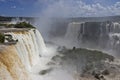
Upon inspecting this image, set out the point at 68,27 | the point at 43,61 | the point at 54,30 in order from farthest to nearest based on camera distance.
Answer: the point at 54,30
the point at 68,27
the point at 43,61

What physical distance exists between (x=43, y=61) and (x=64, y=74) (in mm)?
6387

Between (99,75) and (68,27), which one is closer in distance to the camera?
(99,75)

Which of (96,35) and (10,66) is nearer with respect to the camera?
(10,66)

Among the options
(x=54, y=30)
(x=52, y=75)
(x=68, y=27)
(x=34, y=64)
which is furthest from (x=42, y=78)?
(x=54, y=30)

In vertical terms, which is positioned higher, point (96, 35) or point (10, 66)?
point (10, 66)

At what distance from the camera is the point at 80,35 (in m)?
57.6

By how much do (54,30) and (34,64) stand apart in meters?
37.8

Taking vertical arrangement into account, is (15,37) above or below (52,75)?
above

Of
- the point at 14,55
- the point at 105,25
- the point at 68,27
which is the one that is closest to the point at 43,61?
the point at 14,55

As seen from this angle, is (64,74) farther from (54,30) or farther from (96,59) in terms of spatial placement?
(54,30)

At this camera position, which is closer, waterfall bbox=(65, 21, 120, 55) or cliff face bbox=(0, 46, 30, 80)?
cliff face bbox=(0, 46, 30, 80)

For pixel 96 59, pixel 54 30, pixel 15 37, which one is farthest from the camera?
pixel 54 30

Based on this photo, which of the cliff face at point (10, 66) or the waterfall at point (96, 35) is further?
the waterfall at point (96, 35)

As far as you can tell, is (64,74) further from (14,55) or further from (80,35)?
(80,35)
